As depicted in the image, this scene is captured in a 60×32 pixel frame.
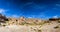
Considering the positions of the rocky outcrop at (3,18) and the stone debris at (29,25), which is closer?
the stone debris at (29,25)

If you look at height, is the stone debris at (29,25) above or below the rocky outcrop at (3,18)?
below

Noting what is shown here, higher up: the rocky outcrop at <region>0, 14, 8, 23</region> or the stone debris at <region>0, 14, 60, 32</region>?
the rocky outcrop at <region>0, 14, 8, 23</region>

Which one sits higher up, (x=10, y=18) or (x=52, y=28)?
(x=10, y=18)

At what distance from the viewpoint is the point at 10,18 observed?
909cm

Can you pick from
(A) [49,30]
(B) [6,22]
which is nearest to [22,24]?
(B) [6,22]

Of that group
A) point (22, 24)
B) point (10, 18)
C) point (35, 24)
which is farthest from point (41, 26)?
point (10, 18)

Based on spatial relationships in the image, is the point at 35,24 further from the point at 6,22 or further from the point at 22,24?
the point at 6,22

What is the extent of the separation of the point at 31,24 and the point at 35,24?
214 millimetres

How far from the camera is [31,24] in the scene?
895cm

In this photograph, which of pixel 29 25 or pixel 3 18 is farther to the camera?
pixel 3 18

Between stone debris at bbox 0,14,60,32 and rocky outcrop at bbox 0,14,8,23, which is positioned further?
rocky outcrop at bbox 0,14,8,23

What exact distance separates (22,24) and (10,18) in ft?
2.40

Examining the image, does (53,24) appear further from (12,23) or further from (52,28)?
(12,23)

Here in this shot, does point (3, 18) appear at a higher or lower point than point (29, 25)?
higher
